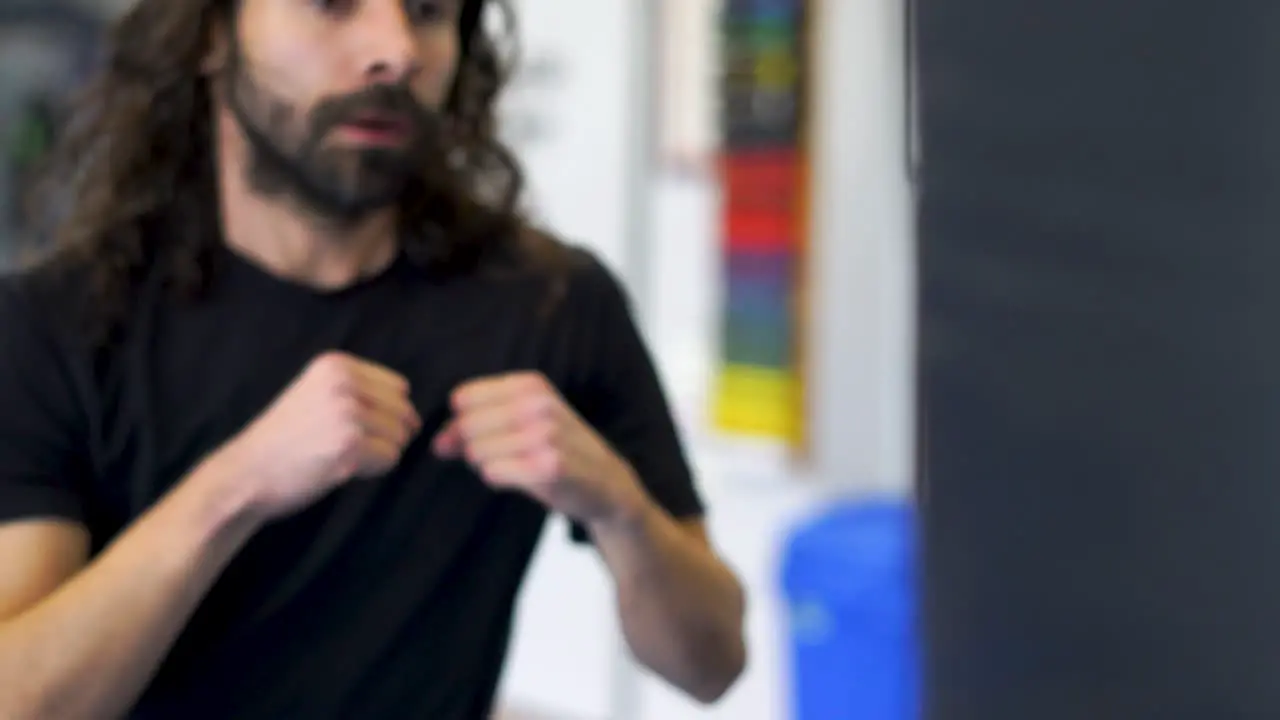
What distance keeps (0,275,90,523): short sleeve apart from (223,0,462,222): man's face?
0.22m

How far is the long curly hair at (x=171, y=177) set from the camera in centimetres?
110

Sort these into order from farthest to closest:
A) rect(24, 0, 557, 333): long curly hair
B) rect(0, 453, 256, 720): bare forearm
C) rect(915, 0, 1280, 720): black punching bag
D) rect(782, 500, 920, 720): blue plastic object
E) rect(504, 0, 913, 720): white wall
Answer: rect(504, 0, 913, 720): white wall → rect(782, 500, 920, 720): blue plastic object → rect(24, 0, 557, 333): long curly hair → rect(0, 453, 256, 720): bare forearm → rect(915, 0, 1280, 720): black punching bag

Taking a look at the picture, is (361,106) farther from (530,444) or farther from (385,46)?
(530,444)

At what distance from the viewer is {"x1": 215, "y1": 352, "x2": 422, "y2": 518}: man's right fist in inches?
34.6

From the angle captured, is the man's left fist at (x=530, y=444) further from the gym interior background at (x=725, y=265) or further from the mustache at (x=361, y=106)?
the gym interior background at (x=725, y=265)

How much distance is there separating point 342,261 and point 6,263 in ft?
7.25

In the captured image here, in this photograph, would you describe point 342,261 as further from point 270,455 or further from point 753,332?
point 753,332

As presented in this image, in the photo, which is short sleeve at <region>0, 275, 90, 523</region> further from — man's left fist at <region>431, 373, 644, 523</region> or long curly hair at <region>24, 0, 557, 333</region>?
man's left fist at <region>431, 373, 644, 523</region>

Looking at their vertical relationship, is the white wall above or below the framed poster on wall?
below

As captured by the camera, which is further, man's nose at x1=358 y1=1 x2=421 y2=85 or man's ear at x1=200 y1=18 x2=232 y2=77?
man's ear at x1=200 y1=18 x2=232 y2=77

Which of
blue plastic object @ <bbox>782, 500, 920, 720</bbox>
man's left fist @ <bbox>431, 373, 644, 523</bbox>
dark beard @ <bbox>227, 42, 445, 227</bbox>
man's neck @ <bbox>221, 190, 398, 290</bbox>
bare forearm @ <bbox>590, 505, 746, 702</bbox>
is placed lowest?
blue plastic object @ <bbox>782, 500, 920, 720</bbox>

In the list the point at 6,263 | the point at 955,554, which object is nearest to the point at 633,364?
the point at 955,554

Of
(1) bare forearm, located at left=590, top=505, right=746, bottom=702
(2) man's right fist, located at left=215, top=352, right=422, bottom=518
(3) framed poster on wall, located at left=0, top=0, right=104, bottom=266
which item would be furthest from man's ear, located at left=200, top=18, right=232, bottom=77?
(3) framed poster on wall, located at left=0, top=0, right=104, bottom=266

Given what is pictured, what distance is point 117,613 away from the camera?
2.87 ft
